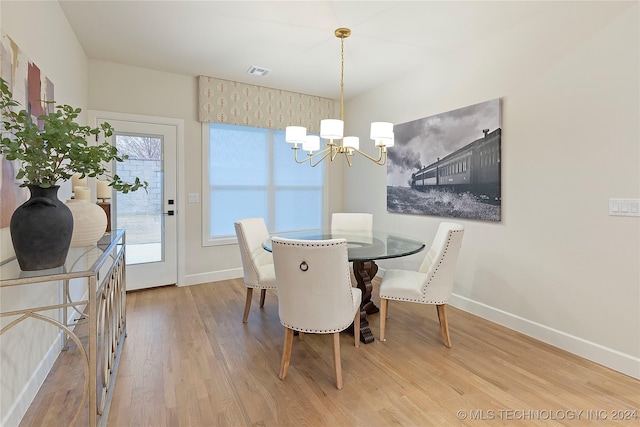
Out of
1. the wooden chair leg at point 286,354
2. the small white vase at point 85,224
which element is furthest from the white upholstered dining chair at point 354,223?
the small white vase at point 85,224

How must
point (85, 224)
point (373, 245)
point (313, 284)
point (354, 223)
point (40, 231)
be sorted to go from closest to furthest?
point (40, 231) → point (85, 224) → point (313, 284) → point (373, 245) → point (354, 223)

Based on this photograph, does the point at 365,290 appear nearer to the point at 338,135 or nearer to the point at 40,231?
the point at 338,135

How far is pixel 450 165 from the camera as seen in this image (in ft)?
10.8

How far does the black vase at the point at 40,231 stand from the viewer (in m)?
1.31

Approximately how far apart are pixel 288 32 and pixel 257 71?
102cm

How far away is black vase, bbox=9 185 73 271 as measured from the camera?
1314 millimetres

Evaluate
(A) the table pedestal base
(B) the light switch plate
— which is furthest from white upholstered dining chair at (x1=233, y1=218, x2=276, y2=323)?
(B) the light switch plate

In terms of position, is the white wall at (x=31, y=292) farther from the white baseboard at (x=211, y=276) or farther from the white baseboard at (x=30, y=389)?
the white baseboard at (x=211, y=276)

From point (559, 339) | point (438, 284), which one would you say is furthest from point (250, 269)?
point (559, 339)

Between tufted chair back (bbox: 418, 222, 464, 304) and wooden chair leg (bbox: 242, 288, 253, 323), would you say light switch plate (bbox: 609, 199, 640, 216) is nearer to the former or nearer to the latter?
tufted chair back (bbox: 418, 222, 464, 304)

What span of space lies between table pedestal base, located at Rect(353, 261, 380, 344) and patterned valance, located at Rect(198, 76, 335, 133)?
2498 millimetres

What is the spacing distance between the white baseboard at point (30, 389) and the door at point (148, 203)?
158 cm

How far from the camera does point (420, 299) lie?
2432mm

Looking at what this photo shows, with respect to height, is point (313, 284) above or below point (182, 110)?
below
